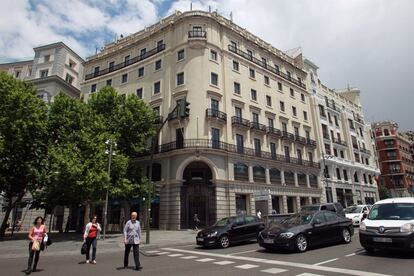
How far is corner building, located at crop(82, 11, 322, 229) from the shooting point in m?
28.8

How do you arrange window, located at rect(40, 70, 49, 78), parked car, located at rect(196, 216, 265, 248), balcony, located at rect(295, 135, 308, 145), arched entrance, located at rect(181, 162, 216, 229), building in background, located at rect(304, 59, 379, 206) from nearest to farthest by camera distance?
parked car, located at rect(196, 216, 265, 248) → arched entrance, located at rect(181, 162, 216, 229) → balcony, located at rect(295, 135, 308, 145) → window, located at rect(40, 70, 49, 78) → building in background, located at rect(304, 59, 379, 206)

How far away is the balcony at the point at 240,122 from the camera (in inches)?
1253

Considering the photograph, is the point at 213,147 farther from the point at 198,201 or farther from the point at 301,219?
the point at 301,219

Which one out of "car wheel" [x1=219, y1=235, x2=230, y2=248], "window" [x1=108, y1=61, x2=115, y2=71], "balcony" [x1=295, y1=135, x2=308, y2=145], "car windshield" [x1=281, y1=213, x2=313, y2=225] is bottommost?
"car wheel" [x1=219, y1=235, x2=230, y2=248]

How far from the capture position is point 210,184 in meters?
29.1

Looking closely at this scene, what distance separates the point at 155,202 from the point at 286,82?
24519mm

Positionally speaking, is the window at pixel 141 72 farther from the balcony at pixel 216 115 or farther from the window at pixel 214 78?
the balcony at pixel 216 115

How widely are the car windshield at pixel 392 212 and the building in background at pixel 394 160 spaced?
68.7m

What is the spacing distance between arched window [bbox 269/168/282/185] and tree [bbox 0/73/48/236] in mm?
22709

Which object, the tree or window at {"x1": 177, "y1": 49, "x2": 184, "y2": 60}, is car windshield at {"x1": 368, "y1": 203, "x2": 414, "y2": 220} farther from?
window at {"x1": 177, "y1": 49, "x2": 184, "y2": 60}

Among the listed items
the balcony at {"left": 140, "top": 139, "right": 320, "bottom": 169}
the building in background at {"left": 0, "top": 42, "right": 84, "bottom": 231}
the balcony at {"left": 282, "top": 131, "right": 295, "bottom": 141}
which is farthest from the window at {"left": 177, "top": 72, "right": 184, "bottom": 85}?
the building in background at {"left": 0, "top": 42, "right": 84, "bottom": 231}

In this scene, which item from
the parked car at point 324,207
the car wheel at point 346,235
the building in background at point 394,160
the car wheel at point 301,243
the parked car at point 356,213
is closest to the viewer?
the car wheel at point 301,243

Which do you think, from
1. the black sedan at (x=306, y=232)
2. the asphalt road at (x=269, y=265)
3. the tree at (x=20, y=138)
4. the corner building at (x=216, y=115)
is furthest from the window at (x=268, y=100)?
the asphalt road at (x=269, y=265)

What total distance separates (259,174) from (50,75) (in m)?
31.6
